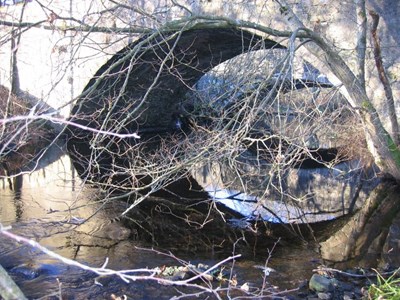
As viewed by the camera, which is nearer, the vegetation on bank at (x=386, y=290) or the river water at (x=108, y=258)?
the vegetation on bank at (x=386, y=290)

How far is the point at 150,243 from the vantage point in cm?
597

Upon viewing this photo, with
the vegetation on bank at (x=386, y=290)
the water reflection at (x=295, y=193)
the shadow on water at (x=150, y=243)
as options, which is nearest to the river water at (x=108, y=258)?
the shadow on water at (x=150, y=243)

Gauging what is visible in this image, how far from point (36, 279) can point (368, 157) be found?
17.3 feet

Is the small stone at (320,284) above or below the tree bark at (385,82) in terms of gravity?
below

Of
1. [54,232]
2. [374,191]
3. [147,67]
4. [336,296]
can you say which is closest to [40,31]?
[147,67]

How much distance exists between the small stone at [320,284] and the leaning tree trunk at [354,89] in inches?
102

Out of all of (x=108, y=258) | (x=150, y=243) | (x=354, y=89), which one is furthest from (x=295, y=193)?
(x=108, y=258)

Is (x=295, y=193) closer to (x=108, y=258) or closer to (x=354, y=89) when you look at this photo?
(x=354, y=89)

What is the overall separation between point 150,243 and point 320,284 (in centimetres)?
255

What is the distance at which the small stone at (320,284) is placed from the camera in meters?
4.09

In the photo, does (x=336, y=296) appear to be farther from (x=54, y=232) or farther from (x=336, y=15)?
(x=336, y=15)

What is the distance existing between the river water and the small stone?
19cm

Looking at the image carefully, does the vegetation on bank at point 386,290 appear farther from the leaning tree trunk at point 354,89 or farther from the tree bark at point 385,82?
the tree bark at point 385,82

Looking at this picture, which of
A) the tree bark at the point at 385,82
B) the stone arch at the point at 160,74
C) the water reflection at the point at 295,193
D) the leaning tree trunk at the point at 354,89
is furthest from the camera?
the stone arch at the point at 160,74
